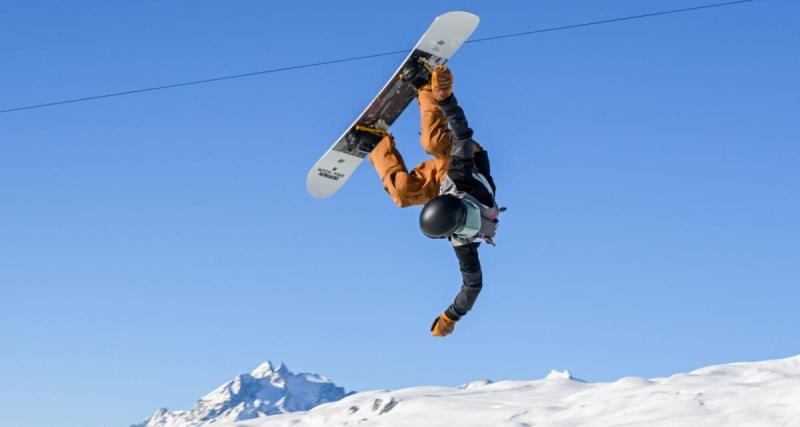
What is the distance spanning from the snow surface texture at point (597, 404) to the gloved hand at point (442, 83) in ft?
289

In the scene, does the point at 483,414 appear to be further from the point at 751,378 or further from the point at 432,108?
the point at 432,108

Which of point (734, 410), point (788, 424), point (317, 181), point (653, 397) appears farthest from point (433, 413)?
point (317, 181)

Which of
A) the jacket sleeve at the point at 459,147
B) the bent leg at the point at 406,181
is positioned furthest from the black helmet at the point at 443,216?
the bent leg at the point at 406,181

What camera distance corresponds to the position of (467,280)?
1174 cm

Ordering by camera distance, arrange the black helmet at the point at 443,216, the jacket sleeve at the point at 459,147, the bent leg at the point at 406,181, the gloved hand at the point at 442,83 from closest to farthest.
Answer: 1. the gloved hand at the point at 442,83
2. the jacket sleeve at the point at 459,147
3. the black helmet at the point at 443,216
4. the bent leg at the point at 406,181

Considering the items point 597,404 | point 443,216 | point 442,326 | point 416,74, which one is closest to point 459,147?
point 443,216

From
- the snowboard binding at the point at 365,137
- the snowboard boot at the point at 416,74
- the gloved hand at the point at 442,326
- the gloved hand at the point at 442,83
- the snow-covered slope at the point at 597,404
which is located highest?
the snow-covered slope at the point at 597,404

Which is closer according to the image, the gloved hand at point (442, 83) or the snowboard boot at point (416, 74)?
the gloved hand at point (442, 83)

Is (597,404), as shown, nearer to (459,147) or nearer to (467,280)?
(467,280)

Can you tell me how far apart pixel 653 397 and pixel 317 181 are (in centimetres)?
12182

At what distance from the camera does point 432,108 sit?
34.9 ft

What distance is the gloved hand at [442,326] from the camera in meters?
12.0

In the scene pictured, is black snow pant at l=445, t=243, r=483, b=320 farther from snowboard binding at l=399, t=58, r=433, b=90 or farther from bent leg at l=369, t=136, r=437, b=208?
snowboard binding at l=399, t=58, r=433, b=90

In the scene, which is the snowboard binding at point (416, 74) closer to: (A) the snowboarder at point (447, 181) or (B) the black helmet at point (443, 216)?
(A) the snowboarder at point (447, 181)
